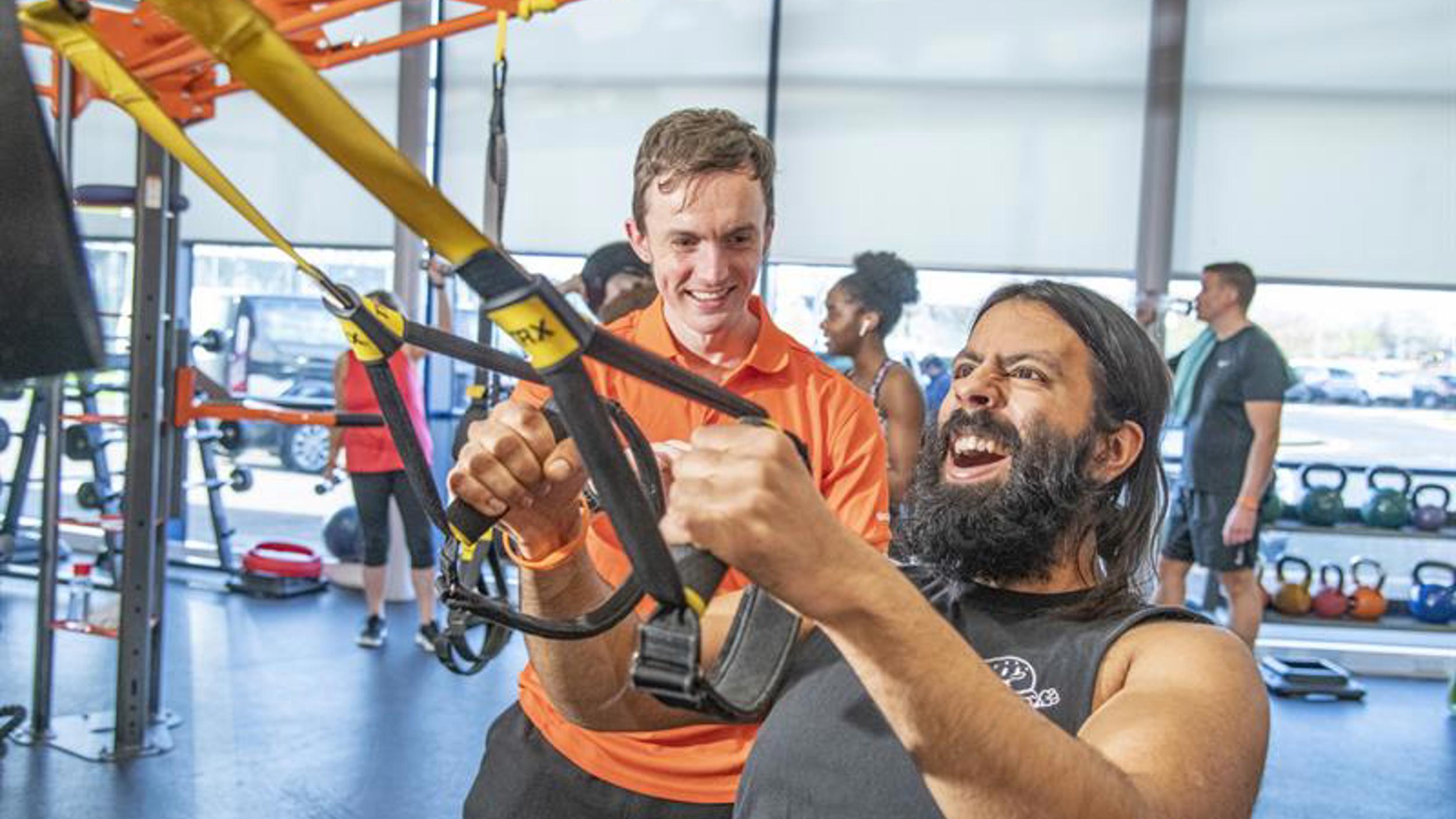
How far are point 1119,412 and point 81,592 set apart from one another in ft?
13.5

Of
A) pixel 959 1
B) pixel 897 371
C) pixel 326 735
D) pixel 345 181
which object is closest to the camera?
pixel 897 371

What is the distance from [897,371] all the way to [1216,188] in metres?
3.19

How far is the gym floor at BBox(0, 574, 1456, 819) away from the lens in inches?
142

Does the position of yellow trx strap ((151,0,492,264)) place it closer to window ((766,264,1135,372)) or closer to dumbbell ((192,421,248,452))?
dumbbell ((192,421,248,452))

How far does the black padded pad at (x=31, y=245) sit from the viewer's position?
72cm

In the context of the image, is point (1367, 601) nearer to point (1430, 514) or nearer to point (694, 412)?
point (1430, 514)

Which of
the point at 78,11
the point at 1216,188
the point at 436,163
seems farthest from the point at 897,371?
the point at 436,163

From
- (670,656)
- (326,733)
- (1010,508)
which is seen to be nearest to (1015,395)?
(1010,508)

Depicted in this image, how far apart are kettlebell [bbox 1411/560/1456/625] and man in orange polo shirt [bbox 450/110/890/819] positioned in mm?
4655

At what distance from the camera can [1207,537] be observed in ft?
16.0

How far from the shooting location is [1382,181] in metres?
5.78

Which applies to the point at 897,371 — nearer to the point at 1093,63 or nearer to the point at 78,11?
the point at 78,11

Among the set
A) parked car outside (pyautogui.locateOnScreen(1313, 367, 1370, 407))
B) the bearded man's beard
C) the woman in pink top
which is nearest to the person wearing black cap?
the bearded man's beard

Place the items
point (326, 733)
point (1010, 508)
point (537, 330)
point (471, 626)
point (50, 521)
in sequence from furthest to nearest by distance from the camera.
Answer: point (326, 733), point (50, 521), point (471, 626), point (1010, 508), point (537, 330)
